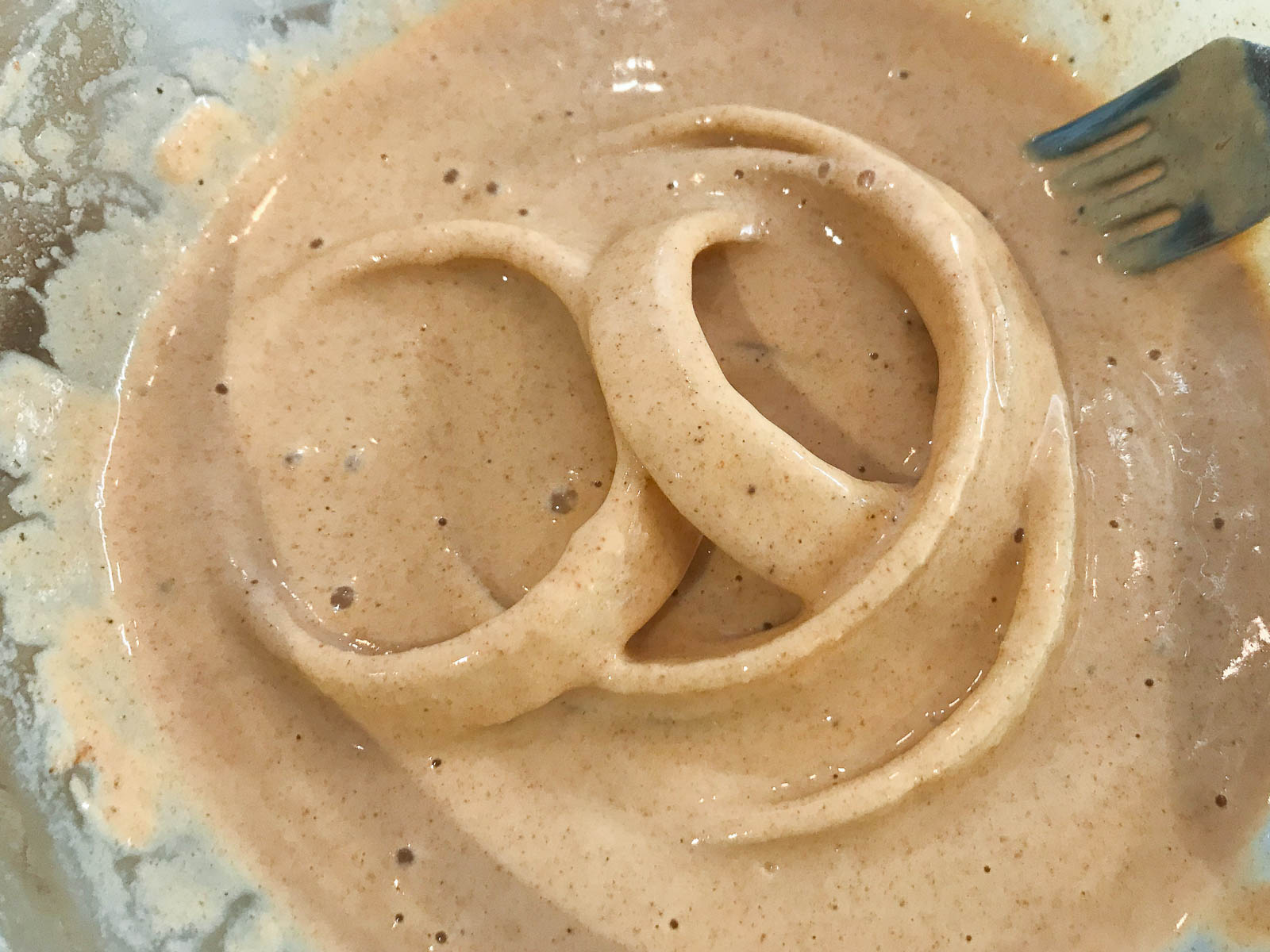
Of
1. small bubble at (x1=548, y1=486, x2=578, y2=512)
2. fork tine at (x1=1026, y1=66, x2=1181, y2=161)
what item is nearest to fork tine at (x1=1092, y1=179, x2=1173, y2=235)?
fork tine at (x1=1026, y1=66, x2=1181, y2=161)

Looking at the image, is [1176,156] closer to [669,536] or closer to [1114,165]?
[1114,165]

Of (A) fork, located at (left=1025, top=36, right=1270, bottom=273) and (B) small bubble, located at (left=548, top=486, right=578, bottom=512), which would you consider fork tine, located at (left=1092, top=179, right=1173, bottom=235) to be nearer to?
(A) fork, located at (left=1025, top=36, right=1270, bottom=273)

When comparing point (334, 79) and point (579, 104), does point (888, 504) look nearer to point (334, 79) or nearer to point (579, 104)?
point (579, 104)

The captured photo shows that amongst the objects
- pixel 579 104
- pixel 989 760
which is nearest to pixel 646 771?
pixel 989 760

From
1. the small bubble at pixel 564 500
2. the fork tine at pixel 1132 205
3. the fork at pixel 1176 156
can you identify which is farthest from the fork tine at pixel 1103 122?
the small bubble at pixel 564 500

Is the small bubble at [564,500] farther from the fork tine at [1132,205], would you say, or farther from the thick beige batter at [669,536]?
the fork tine at [1132,205]

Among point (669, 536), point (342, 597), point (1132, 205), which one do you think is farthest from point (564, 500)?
point (1132, 205)
